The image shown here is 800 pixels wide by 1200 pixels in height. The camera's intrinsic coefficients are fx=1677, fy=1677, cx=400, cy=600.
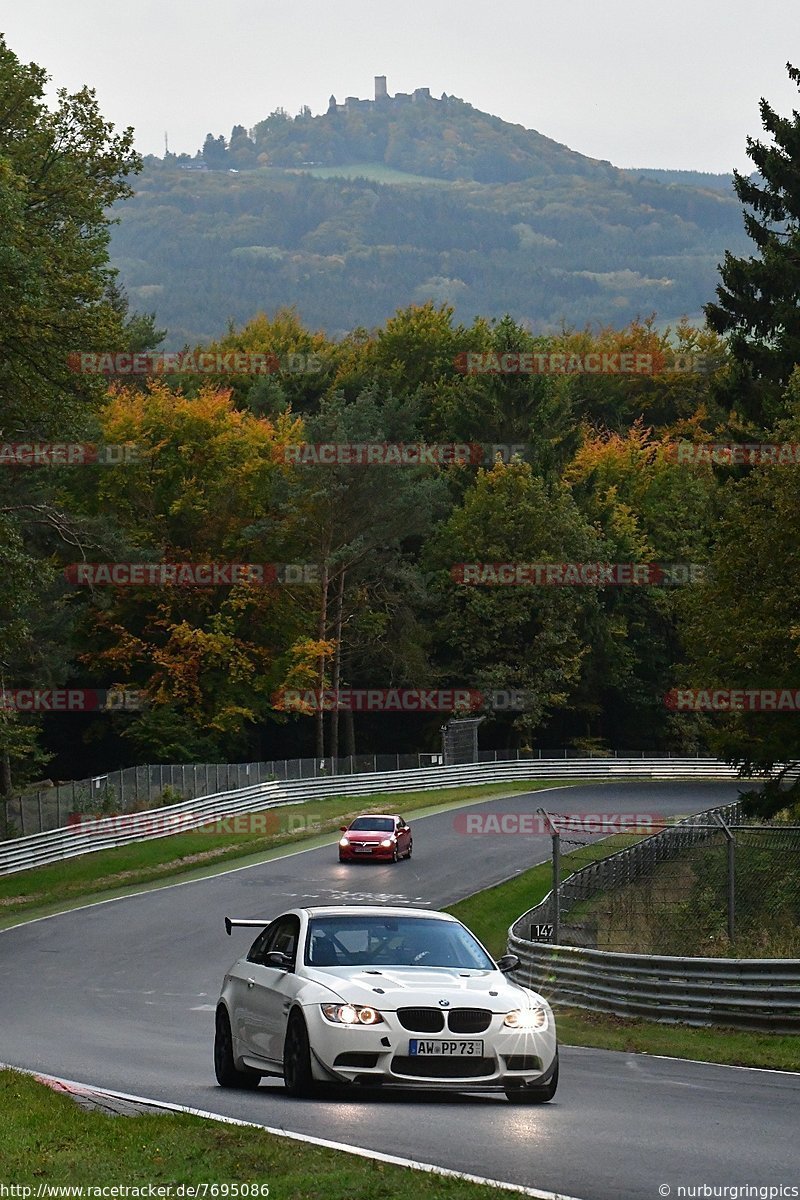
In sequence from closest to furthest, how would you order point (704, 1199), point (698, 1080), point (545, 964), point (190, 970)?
point (704, 1199)
point (698, 1080)
point (545, 964)
point (190, 970)

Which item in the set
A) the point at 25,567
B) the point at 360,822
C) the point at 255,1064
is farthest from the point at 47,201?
the point at 255,1064

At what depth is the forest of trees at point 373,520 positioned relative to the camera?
3628cm

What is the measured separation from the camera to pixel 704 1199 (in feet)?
27.0

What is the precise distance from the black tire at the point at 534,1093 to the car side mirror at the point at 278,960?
1.96m

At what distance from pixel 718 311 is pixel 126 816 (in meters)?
22.9

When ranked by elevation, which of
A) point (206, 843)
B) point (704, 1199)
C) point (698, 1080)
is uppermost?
point (704, 1199)

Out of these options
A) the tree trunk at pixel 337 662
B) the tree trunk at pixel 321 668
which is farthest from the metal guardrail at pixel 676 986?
the tree trunk at pixel 321 668

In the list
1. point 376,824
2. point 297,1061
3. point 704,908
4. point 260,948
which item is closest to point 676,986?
point 704,908

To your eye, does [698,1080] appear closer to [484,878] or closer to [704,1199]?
[704,1199]

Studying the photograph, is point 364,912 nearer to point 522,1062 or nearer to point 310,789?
point 522,1062

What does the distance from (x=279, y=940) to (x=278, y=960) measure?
542mm

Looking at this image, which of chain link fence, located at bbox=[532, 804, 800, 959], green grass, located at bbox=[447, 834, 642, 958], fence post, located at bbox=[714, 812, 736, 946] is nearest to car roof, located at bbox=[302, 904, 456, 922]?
chain link fence, located at bbox=[532, 804, 800, 959]

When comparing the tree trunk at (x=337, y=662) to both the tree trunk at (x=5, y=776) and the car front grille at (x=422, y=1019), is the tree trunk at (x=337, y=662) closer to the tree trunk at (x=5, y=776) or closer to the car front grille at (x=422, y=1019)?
the tree trunk at (x=5, y=776)

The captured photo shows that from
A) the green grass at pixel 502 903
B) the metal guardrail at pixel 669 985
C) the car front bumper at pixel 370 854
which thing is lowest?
the car front bumper at pixel 370 854
